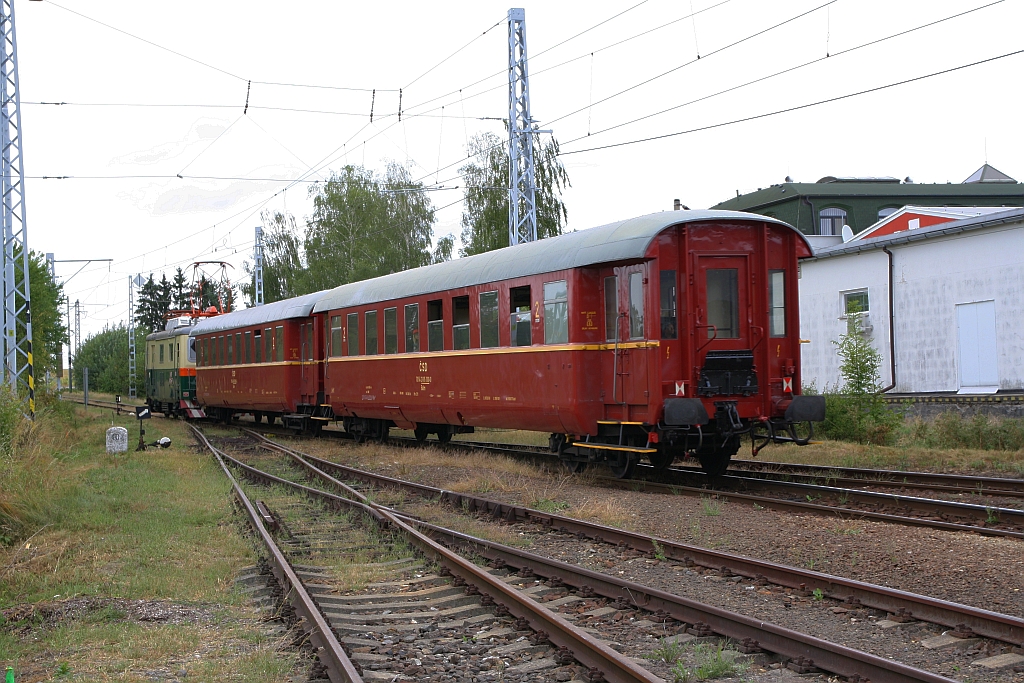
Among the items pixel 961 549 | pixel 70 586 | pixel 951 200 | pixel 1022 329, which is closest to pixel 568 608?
pixel 961 549

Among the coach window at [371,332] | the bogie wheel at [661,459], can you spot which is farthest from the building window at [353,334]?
the bogie wheel at [661,459]

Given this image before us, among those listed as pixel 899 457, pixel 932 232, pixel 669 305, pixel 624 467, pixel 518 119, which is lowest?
pixel 899 457

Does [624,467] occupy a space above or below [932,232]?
below

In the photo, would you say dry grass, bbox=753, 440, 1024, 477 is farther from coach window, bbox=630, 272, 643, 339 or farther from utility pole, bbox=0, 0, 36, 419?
utility pole, bbox=0, 0, 36, 419

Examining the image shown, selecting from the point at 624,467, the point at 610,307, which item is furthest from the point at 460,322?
the point at 624,467

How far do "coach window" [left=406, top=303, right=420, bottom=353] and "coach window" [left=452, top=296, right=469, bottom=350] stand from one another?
1.45 meters

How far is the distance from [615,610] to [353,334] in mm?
14693

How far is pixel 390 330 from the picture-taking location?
18328 millimetres

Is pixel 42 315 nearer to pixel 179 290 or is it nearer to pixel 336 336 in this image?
pixel 336 336

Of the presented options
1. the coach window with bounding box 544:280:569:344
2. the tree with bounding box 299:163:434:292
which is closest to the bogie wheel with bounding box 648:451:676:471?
the coach window with bounding box 544:280:569:344

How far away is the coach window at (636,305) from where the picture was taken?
1171 cm

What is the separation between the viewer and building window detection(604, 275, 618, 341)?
1225 cm

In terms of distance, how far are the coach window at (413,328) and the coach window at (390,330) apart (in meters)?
0.56

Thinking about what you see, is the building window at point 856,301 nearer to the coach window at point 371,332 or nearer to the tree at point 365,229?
the coach window at point 371,332
